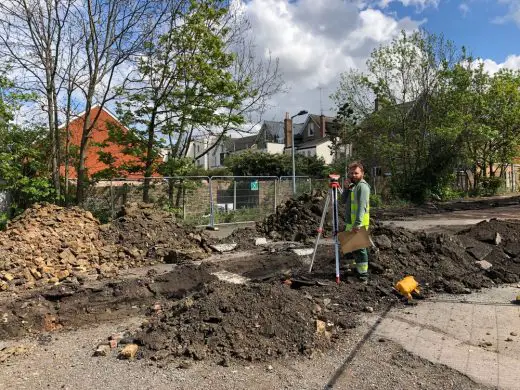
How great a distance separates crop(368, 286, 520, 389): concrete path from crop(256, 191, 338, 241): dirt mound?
6.05 m

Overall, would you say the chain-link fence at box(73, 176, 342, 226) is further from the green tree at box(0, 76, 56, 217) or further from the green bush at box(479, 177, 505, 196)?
the green bush at box(479, 177, 505, 196)

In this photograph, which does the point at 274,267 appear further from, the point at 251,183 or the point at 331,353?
the point at 251,183

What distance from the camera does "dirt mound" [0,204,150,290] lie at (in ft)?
26.2

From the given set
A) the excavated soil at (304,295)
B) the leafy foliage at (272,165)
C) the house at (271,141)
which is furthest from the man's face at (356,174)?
the house at (271,141)

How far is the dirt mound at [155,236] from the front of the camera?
1006 cm

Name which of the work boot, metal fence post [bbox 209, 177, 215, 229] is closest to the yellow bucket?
the work boot

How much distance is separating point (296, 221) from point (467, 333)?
7.87 m

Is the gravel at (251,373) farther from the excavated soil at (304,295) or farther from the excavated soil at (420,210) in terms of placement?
the excavated soil at (420,210)

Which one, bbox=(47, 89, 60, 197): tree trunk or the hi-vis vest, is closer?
the hi-vis vest

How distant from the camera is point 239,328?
4.84 metres

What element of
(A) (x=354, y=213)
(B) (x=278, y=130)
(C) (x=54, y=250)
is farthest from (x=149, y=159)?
(B) (x=278, y=130)

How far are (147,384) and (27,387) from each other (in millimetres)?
1123

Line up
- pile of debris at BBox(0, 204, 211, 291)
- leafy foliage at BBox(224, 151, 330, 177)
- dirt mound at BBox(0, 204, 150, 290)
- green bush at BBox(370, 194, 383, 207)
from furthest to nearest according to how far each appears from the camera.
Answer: leafy foliage at BBox(224, 151, 330, 177), green bush at BBox(370, 194, 383, 207), pile of debris at BBox(0, 204, 211, 291), dirt mound at BBox(0, 204, 150, 290)

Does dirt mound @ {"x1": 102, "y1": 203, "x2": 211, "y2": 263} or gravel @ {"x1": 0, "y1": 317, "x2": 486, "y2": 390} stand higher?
dirt mound @ {"x1": 102, "y1": 203, "x2": 211, "y2": 263}
